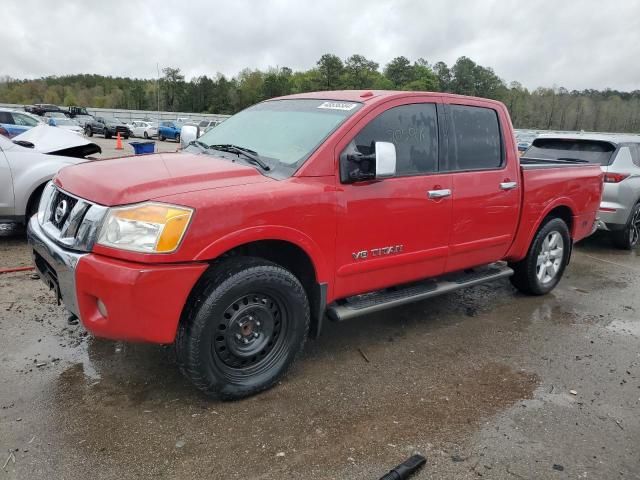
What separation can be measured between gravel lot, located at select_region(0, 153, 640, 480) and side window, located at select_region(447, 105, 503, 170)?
56.3 inches

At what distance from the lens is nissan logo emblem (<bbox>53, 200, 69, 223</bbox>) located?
310 centimetres

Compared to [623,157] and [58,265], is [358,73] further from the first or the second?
[58,265]

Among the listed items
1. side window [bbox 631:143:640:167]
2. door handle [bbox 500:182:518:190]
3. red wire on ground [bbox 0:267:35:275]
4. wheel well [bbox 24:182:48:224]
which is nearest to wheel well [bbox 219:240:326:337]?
door handle [bbox 500:182:518:190]

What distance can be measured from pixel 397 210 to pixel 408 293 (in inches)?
27.5

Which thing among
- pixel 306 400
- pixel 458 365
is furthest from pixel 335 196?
pixel 458 365

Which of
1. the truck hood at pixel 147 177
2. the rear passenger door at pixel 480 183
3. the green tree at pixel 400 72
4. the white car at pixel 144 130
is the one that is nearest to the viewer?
the truck hood at pixel 147 177

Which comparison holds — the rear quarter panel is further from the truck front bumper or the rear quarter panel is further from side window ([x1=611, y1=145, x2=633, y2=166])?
the truck front bumper

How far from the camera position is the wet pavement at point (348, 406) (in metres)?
2.56

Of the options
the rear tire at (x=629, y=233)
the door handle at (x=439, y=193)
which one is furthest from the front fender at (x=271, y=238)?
the rear tire at (x=629, y=233)

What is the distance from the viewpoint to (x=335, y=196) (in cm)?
326

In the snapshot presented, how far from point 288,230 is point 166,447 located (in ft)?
4.43

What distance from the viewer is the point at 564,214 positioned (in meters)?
5.36

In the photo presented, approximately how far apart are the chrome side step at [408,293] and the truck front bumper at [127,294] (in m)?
1.11

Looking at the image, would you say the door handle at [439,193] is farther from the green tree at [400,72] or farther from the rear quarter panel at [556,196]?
the green tree at [400,72]
